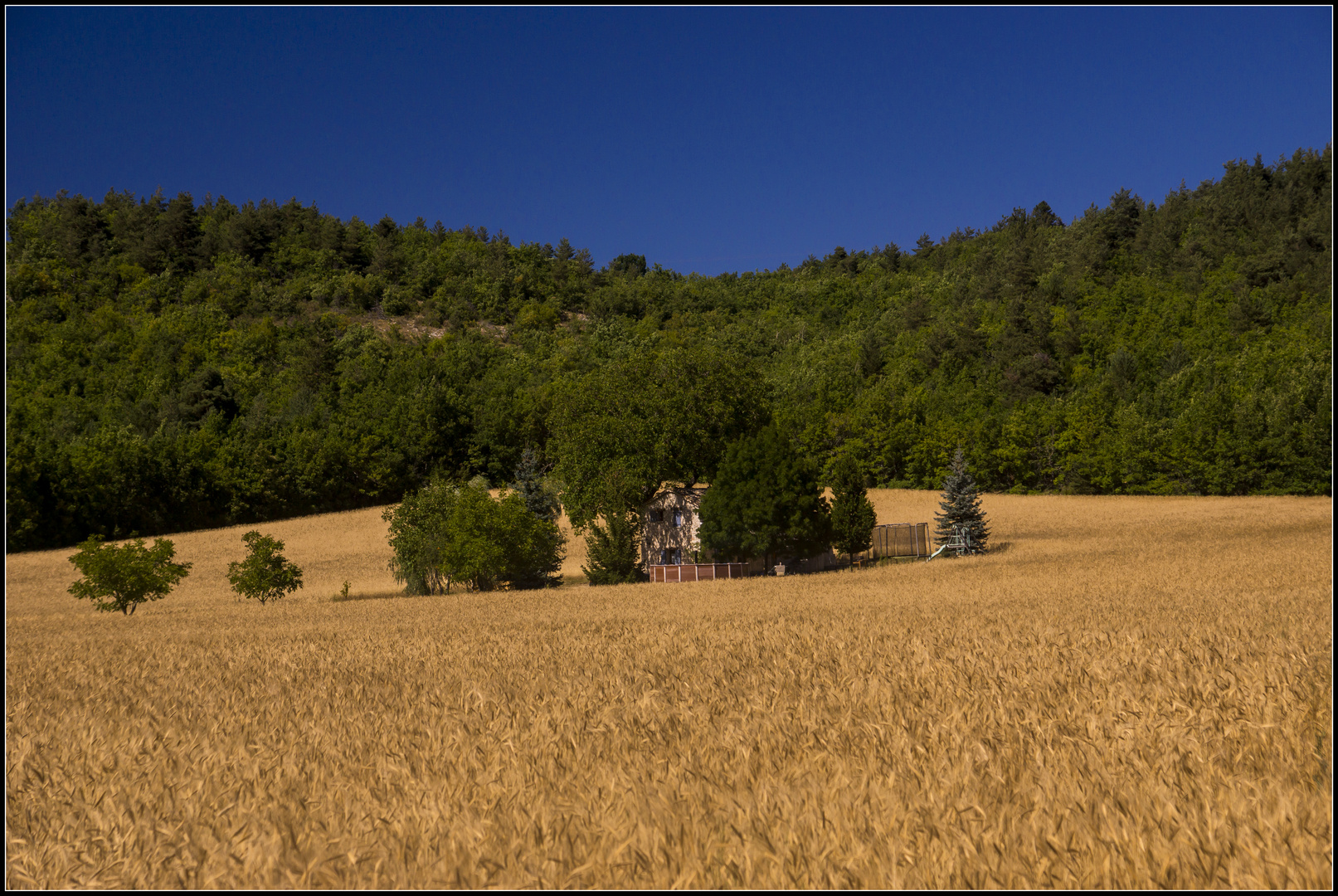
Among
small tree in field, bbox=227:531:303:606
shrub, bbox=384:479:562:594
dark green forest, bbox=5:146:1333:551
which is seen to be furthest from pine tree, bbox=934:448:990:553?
small tree in field, bbox=227:531:303:606

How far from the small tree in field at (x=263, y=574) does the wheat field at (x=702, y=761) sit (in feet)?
73.9

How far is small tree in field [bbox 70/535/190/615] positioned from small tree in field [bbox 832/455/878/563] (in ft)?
90.8

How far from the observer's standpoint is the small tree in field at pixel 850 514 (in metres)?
42.4

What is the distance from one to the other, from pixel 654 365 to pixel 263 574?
21.2 meters

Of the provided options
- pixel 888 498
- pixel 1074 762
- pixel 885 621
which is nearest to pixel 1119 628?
pixel 885 621

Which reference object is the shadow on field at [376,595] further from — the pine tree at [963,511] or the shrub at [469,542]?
the pine tree at [963,511]

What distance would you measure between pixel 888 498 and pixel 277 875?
69465 mm

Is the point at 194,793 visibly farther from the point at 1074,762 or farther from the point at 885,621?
the point at 885,621

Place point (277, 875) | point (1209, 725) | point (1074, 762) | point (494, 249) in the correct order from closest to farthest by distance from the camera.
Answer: point (277, 875)
point (1074, 762)
point (1209, 725)
point (494, 249)

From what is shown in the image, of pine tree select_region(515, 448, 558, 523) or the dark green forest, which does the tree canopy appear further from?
pine tree select_region(515, 448, 558, 523)

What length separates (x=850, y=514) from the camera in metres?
42.9

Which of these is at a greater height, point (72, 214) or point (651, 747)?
point (72, 214)

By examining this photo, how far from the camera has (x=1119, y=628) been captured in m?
10.7

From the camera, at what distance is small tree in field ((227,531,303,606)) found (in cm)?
3331
